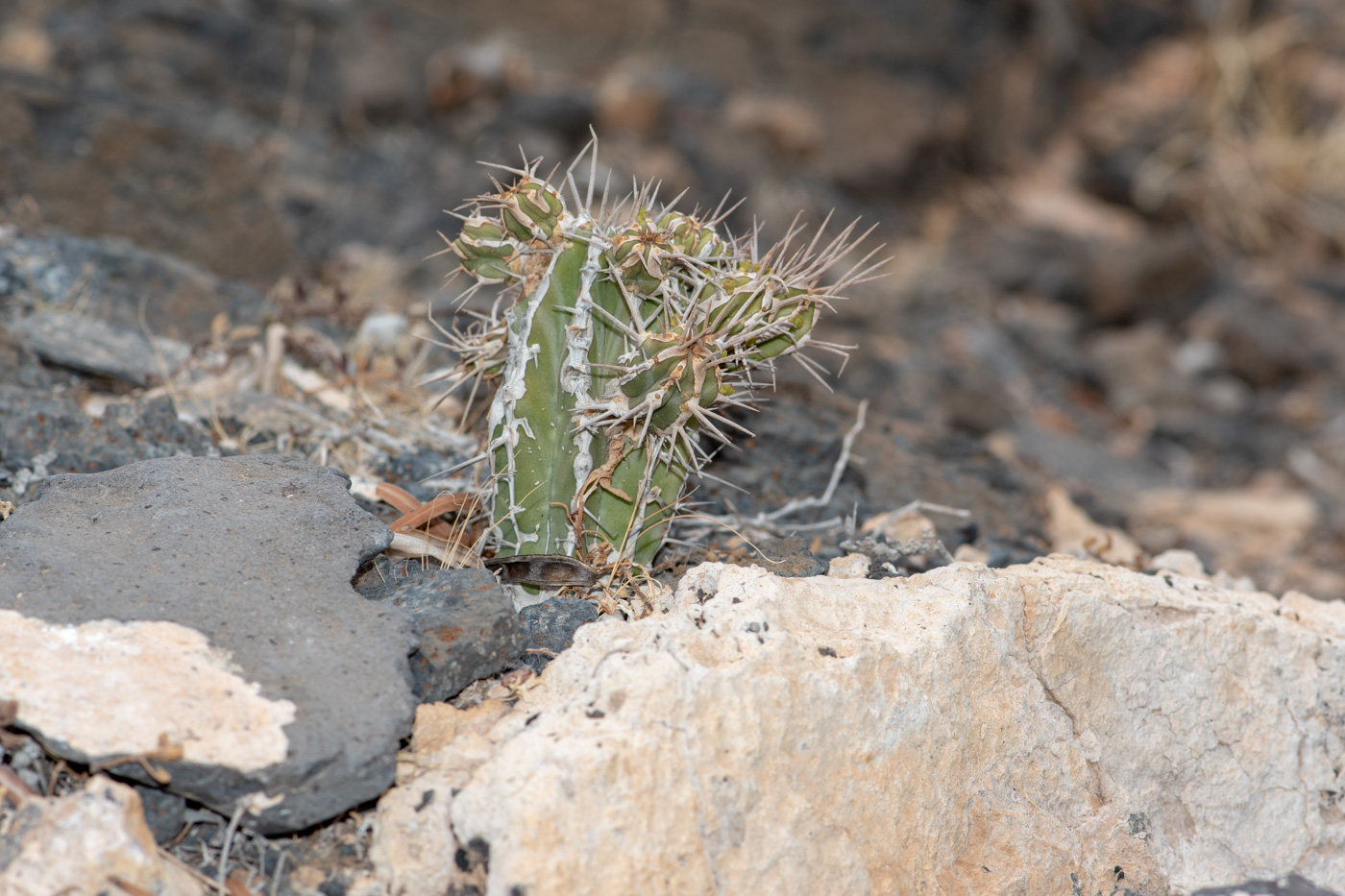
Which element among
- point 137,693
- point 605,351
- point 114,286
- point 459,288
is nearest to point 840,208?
point 459,288

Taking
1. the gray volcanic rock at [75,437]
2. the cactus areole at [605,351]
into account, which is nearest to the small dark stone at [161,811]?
the cactus areole at [605,351]

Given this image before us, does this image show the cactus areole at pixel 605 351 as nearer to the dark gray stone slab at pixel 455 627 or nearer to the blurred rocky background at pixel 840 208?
the dark gray stone slab at pixel 455 627

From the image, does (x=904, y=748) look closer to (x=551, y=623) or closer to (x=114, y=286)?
(x=551, y=623)

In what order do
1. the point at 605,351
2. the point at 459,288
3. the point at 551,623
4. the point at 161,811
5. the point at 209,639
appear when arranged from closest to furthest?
1. the point at 161,811
2. the point at 209,639
3. the point at 551,623
4. the point at 605,351
5. the point at 459,288

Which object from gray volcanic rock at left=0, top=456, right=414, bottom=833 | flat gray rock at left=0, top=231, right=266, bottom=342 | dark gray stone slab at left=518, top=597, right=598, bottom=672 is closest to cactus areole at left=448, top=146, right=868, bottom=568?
dark gray stone slab at left=518, top=597, right=598, bottom=672

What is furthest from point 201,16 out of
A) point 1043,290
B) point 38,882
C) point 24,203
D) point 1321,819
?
point 1321,819

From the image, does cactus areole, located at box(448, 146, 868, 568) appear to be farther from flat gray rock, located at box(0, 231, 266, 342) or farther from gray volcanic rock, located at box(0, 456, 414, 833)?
flat gray rock, located at box(0, 231, 266, 342)
